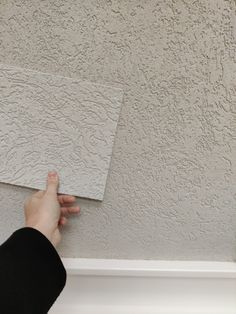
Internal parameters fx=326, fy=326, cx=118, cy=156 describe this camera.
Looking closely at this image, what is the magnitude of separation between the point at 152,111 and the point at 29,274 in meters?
0.47

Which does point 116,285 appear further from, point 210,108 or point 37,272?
point 210,108

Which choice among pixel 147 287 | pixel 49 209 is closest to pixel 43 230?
pixel 49 209

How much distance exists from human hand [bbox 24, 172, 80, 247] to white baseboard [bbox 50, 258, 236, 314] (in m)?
0.15

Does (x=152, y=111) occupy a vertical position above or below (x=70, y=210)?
above

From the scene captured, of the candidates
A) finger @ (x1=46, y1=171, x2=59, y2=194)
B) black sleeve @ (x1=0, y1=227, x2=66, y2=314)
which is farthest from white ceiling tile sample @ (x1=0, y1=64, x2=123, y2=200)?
black sleeve @ (x1=0, y1=227, x2=66, y2=314)

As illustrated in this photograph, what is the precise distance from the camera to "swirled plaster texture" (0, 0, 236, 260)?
2.41ft

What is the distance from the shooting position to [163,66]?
0.77m

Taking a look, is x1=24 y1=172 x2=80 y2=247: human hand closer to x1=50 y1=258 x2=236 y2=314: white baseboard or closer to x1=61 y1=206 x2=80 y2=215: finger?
x1=61 y1=206 x2=80 y2=215: finger

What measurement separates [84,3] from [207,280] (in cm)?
81

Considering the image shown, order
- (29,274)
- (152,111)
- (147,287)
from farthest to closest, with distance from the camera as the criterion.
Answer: (147,287)
(152,111)
(29,274)

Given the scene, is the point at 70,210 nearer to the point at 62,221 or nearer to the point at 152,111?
the point at 62,221

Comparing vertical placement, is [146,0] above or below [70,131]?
above

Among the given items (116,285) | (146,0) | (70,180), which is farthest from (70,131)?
(116,285)

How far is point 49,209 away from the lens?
81cm
